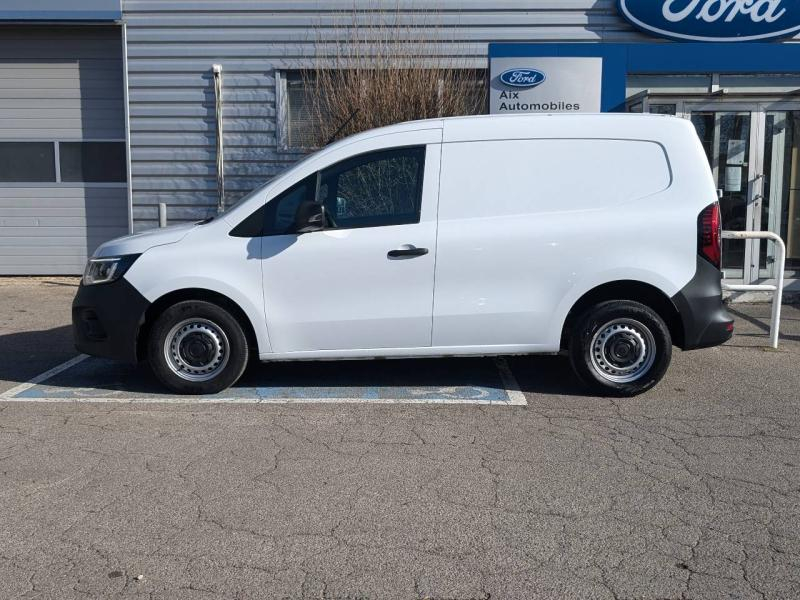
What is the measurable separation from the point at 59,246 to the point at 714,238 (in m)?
10.4

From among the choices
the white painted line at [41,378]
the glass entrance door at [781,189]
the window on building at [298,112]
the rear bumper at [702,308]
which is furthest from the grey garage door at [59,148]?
the rear bumper at [702,308]

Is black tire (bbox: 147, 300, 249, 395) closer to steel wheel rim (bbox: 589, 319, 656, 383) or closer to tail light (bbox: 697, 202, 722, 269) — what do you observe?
steel wheel rim (bbox: 589, 319, 656, 383)

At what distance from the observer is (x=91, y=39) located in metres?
12.9

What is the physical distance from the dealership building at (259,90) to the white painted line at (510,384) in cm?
467

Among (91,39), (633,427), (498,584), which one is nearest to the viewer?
(498,584)

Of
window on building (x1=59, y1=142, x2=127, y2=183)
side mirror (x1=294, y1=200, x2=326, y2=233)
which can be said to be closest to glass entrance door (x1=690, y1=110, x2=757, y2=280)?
side mirror (x1=294, y1=200, x2=326, y2=233)

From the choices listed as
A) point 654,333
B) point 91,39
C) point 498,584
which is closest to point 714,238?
point 654,333

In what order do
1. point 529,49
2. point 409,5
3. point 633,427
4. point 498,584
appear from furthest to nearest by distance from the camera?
point 409,5 → point 529,49 → point 633,427 → point 498,584

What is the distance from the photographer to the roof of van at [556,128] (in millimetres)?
6379

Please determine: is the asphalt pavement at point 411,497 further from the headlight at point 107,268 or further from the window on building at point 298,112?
the window on building at point 298,112

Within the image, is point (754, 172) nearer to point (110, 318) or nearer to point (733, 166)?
point (733, 166)

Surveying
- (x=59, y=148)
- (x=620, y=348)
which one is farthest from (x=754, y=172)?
(x=59, y=148)

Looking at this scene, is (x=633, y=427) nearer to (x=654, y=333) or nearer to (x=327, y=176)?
(x=654, y=333)

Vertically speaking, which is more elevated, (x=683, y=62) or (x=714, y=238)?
(x=683, y=62)
